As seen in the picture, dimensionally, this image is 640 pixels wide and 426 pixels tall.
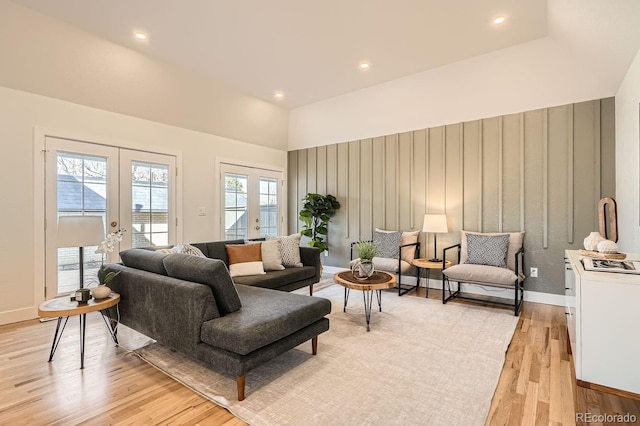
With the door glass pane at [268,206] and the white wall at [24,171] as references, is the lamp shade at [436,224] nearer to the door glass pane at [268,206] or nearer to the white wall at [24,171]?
the door glass pane at [268,206]

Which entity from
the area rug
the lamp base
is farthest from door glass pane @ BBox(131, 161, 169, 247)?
the area rug

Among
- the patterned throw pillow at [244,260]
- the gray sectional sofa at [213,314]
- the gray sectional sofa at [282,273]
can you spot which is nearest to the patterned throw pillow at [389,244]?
the gray sectional sofa at [282,273]

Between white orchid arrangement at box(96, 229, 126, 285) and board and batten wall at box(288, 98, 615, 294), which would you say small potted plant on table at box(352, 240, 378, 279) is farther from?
white orchid arrangement at box(96, 229, 126, 285)

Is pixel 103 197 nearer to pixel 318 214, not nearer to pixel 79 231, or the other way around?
pixel 79 231

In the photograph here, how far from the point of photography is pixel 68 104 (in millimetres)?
3656

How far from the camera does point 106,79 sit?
3.83 meters

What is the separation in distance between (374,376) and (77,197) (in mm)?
3976

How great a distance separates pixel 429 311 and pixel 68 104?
16.5 ft

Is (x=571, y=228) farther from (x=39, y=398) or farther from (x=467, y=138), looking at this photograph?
(x=39, y=398)

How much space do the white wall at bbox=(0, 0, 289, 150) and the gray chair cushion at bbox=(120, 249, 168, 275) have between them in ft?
7.41

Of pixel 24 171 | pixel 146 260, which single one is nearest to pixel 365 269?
pixel 146 260

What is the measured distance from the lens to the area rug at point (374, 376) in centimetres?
182

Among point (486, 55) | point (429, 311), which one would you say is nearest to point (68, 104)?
point (429, 311)

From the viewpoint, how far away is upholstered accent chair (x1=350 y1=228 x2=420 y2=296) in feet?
14.8
